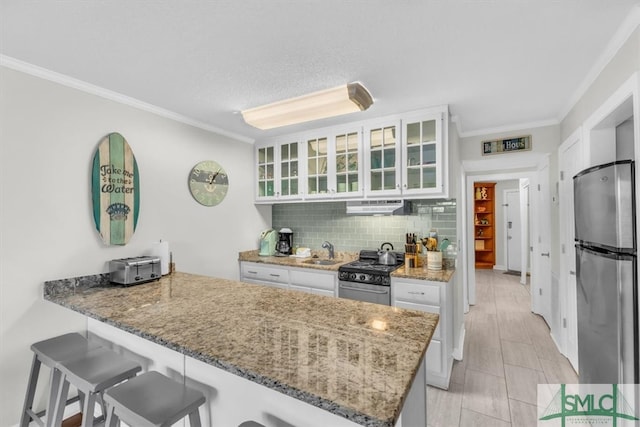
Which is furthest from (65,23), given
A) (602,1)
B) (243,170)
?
(602,1)

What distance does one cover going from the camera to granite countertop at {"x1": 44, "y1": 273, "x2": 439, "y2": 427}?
2.84ft

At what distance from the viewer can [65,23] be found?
149cm

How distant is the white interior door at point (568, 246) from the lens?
2.57 m

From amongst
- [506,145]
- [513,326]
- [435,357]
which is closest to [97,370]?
[435,357]

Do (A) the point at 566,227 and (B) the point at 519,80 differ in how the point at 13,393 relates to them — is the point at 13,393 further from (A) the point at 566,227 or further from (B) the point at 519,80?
(A) the point at 566,227

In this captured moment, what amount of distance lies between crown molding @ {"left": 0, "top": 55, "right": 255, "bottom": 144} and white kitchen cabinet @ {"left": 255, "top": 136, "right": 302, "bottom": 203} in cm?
76

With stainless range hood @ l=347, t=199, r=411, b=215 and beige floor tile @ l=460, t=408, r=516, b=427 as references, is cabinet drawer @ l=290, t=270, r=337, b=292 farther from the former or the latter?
beige floor tile @ l=460, t=408, r=516, b=427

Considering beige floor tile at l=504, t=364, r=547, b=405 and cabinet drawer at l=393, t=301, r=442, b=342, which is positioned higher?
cabinet drawer at l=393, t=301, r=442, b=342

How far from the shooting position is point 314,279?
10.0 ft

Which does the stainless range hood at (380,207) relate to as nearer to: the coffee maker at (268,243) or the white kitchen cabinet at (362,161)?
the white kitchen cabinet at (362,161)

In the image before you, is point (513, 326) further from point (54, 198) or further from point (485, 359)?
point (54, 198)

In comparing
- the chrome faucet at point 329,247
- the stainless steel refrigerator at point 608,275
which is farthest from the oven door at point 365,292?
the stainless steel refrigerator at point 608,275

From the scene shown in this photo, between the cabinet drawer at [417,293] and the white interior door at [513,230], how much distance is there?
5.82 meters

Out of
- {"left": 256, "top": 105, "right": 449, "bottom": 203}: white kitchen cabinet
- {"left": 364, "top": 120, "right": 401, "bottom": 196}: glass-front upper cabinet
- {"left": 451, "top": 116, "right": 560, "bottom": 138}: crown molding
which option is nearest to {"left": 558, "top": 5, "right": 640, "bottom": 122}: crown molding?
{"left": 451, "top": 116, "right": 560, "bottom": 138}: crown molding
